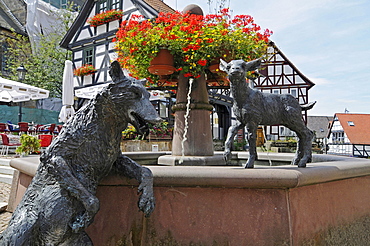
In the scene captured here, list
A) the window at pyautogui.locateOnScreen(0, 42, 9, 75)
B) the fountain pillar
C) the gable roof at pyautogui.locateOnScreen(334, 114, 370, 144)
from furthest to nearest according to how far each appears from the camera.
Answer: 1. the gable roof at pyautogui.locateOnScreen(334, 114, 370, 144)
2. the window at pyautogui.locateOnScreen(0, 42, 9, 75)
3. the fountain pillar

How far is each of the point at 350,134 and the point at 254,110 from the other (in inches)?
1579

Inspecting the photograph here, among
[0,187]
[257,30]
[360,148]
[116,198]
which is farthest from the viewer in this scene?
[360,148]

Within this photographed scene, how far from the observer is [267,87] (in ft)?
81.6

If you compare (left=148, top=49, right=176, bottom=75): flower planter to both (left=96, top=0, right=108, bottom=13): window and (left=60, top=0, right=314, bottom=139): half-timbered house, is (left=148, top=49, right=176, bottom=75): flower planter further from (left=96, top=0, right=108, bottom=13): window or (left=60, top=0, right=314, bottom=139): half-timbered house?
(left=96, top=0, right=108, bottom=13): window

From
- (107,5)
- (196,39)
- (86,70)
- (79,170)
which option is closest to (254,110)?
(196,39)

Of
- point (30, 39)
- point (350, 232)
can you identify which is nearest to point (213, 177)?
point (350, 232)

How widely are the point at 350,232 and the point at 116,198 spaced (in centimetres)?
205

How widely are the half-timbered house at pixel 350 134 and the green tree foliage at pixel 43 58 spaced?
3047cm

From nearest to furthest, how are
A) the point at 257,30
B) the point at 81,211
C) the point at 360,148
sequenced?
the point at 81,211 → the point at 257,30 → the point at 360,148

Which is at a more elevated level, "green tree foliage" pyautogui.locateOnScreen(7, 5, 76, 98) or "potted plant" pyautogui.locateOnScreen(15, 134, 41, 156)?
"green tree foliage" pyautogui.locateOnScreen(7, 5, 76, 98)

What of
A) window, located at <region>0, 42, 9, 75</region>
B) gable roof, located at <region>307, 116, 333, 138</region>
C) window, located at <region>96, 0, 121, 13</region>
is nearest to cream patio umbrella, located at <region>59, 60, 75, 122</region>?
window, located at <region>96, 0, 121, 13</region>

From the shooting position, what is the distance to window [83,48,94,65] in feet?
56.2

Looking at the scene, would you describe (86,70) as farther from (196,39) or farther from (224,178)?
(224,178)

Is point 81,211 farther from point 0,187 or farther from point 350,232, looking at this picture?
point 0,187
